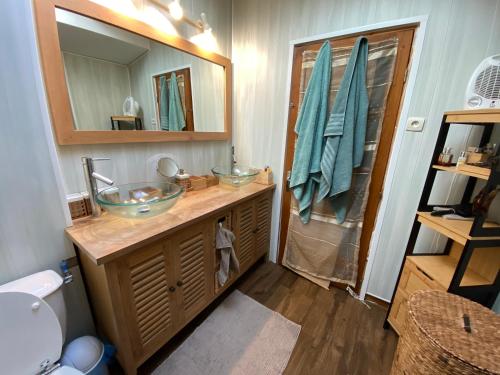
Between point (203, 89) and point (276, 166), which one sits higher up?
point (203, 89)

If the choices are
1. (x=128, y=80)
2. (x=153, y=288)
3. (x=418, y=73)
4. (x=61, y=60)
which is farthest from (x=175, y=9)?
(x=153, y=288)

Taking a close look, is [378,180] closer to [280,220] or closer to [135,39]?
[280,220]

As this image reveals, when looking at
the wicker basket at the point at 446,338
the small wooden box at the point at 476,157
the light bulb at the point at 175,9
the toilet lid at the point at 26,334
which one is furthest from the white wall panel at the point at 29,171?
the small wooden box at the point at 476,157

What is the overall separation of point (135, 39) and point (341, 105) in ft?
4.31

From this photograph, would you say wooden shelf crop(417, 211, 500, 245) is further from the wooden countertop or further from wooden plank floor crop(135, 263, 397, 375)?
the wooden countertop

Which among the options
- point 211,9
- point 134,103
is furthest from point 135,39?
point 211,9

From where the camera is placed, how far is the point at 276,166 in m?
1.87

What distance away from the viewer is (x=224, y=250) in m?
1.44

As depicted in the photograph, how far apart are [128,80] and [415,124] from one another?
1.74m

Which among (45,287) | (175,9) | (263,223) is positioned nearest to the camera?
(45,287)

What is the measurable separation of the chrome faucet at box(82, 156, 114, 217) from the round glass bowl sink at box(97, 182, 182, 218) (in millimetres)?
36

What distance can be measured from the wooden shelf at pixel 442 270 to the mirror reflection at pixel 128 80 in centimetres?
176

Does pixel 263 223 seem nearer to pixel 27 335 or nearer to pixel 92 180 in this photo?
pixel 92 180

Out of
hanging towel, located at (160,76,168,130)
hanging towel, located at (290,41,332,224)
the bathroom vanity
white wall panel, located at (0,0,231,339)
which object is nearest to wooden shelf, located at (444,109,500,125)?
hanging towel, located at (290,41,332,224)
